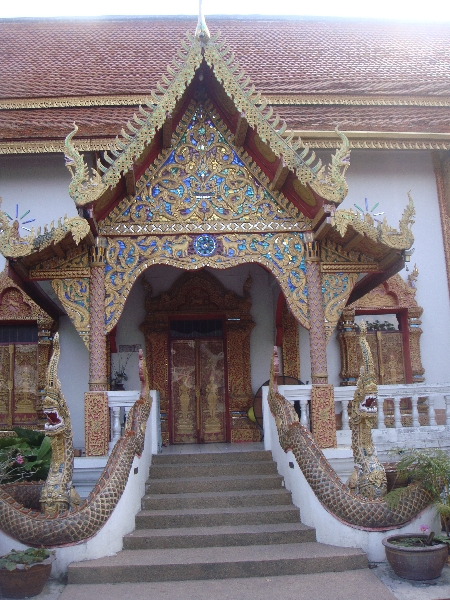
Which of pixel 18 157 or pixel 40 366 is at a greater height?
pixel 18 157

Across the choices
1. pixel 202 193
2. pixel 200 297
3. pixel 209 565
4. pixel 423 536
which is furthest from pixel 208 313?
pixel 423 536

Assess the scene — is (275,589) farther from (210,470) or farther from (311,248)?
(311,248)

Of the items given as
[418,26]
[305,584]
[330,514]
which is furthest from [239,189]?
[418,26]

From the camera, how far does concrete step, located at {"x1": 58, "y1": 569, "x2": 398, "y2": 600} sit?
12.6 ft

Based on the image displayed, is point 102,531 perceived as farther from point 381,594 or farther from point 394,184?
point 394,184

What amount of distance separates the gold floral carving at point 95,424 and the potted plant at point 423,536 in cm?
253

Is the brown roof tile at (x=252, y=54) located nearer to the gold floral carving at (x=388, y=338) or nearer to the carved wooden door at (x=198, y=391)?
the gold floral carving at (x=388, y=338)

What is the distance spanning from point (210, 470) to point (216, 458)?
0.25 meters

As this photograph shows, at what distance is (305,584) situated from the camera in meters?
4.02

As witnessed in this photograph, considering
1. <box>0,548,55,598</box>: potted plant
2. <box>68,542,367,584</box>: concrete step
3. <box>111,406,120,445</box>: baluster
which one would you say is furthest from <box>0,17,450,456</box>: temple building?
<box>0,548,55,598</box>: potted plant

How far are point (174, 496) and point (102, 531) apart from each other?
93cm

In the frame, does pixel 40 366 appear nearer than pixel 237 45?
Yes

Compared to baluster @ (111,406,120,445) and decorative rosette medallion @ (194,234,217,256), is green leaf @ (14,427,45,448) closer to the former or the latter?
baluster @ (111,406,120,445)

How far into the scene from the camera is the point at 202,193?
595cm
